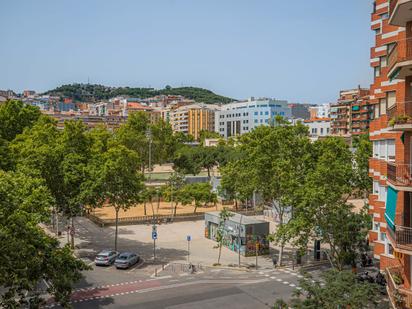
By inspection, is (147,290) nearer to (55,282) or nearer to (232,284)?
(232,284)

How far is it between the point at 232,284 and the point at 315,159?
17511 mm

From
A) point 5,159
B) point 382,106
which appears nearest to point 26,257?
point 382,106

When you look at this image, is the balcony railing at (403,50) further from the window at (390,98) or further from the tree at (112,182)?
the tree at (112,182)

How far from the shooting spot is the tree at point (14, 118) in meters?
63.9

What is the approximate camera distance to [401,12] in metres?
14.4

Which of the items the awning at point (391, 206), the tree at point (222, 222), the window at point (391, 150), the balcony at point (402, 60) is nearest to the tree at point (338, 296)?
the awning at point (391, 206)

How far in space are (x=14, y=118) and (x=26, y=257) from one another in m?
53.5

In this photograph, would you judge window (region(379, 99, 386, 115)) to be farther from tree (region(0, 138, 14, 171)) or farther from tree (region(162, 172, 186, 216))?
tree (region(162, 172, 186, 216))

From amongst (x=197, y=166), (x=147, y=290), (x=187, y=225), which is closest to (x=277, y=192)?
(x=147, y=290)

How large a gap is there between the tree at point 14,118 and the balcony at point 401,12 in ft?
193

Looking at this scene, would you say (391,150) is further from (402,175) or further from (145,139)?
(145,139)

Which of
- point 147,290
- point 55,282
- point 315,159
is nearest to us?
point 55,282

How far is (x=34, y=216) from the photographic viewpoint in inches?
780

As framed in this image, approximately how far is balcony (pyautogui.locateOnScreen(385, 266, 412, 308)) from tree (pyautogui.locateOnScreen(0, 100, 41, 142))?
58653 millimetres
